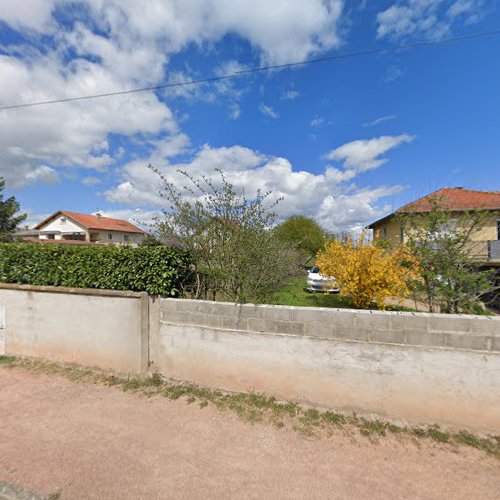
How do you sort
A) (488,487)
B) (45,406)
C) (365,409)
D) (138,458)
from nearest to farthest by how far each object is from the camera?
(488,487), (138,458), (365,409), (45,406)

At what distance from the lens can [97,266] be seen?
407 centimetres

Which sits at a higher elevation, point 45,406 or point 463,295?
point 463,295

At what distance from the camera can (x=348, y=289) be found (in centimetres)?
597

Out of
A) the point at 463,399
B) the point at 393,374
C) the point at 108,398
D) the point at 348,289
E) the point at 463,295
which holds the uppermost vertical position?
the point at 463,295

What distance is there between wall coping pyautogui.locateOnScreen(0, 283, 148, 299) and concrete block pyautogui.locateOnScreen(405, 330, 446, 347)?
11.9ft

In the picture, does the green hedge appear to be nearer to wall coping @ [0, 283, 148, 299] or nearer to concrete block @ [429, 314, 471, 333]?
wall coping @ [0, 283, 148, 299]

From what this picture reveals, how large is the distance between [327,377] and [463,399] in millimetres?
1450

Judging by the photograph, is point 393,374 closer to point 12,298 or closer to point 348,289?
point 348,289

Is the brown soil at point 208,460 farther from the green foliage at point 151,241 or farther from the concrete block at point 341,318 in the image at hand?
the green foliage at point 151,241

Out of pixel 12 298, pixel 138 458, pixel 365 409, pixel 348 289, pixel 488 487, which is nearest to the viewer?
pixel 488 487

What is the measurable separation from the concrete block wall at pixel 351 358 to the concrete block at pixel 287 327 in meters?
0.01

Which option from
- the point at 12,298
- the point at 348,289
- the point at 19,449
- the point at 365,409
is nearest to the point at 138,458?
the point at 19,449

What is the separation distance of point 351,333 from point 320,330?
364 millimetres

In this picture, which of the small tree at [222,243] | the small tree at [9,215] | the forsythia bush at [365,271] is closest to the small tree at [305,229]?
the forsythia bush at [365,271]
